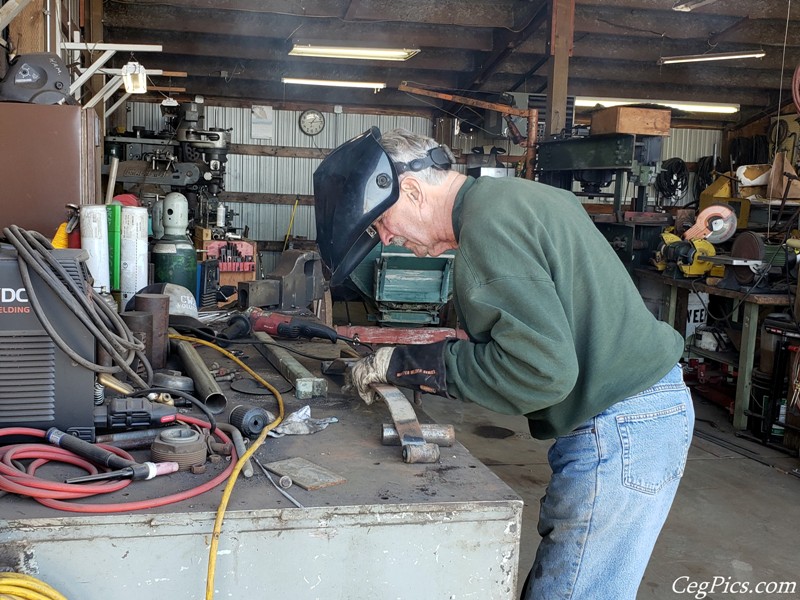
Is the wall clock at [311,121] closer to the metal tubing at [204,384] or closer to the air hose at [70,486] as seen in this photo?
the metal tubing at [204,384]

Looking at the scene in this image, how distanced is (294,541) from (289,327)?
1.37 m

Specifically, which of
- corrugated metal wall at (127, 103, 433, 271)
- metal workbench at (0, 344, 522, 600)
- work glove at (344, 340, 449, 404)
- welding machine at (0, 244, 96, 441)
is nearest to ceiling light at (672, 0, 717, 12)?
corrugated metal wall at (127, 103, 433, 271)

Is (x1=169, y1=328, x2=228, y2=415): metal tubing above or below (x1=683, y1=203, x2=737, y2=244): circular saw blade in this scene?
below

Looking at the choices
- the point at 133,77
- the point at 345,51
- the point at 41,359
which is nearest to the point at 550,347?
the point at 41,359

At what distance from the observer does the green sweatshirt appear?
1.21 m

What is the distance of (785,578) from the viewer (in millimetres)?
2848

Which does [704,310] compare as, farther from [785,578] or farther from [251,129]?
[251,129]

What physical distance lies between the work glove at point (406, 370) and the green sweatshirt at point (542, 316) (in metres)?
0.02

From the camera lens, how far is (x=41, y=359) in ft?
4.19

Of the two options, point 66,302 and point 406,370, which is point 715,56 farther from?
point 66,302

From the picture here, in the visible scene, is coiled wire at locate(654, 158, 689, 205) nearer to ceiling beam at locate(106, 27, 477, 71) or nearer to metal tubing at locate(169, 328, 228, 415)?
ceiling beam at locate(106, 27, 477, 71)

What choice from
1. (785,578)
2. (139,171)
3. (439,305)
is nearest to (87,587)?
(785,578)

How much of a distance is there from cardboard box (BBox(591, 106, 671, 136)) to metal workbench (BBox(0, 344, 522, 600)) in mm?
5094

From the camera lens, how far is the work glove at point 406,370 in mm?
1352
